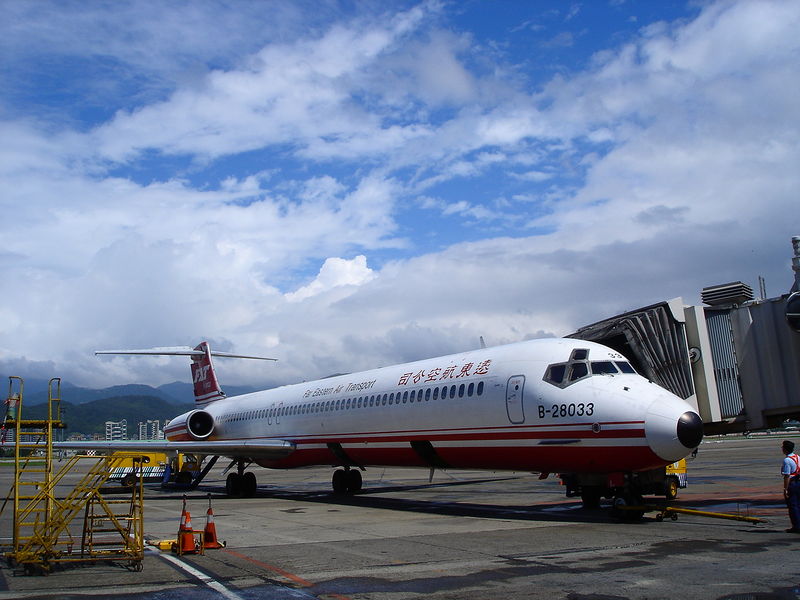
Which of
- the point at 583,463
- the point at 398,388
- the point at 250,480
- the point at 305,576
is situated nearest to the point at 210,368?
the point at 250,480

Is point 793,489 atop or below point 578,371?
below

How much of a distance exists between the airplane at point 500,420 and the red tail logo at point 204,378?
10.4 m

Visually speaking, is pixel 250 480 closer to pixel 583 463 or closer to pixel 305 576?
pixel 583 463

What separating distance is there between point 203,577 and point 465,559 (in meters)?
3.44

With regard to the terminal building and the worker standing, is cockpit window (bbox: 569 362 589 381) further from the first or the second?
the worker standing

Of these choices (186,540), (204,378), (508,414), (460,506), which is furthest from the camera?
(204,378)

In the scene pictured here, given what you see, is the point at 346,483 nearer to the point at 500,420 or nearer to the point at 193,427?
the point at 193,427

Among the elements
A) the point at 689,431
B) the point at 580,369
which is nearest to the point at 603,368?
the point at 580,369

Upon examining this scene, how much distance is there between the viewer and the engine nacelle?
101ft

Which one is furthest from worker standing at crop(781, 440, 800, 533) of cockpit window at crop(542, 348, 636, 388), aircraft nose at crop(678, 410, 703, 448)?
cockpit window at crop(542, 348, 636, 388)

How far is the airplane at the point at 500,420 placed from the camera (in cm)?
1305

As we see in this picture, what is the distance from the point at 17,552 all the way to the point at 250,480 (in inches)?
606

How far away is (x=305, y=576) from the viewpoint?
8.98 m

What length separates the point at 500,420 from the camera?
15.2 metres
